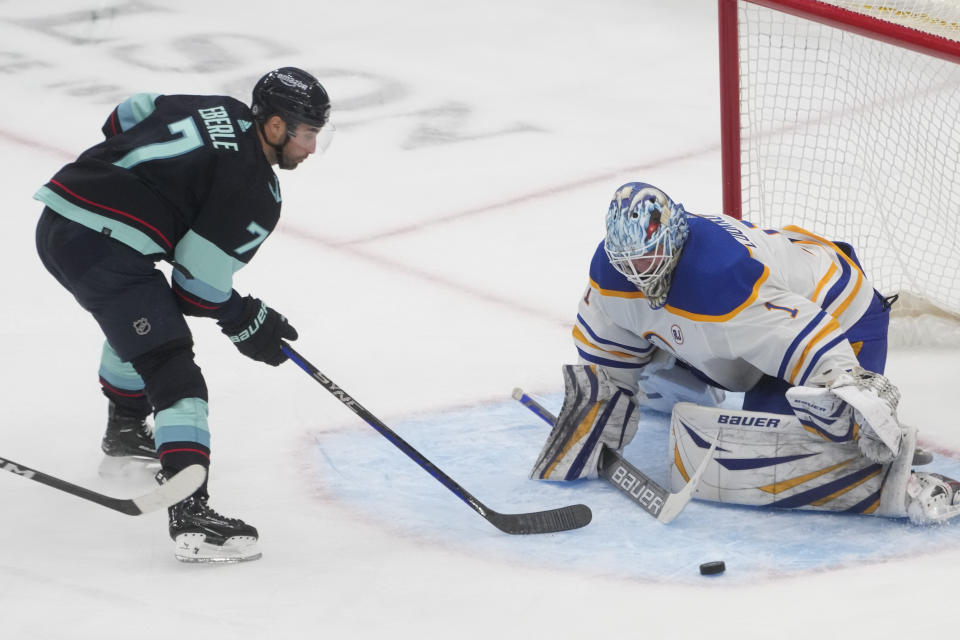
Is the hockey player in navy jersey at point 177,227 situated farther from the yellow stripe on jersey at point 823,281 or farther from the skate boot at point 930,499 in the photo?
the skate boot at point 930,499

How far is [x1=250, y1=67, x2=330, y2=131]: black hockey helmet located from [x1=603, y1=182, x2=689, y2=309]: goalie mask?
0.65 metres

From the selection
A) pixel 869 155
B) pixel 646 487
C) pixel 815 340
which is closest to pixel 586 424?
pixel 646 487

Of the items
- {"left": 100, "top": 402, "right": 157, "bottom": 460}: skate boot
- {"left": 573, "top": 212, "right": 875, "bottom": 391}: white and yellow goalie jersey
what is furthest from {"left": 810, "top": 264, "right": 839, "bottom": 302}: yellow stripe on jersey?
{"left": 100, "top": 402, "right": 157, "bottom": 460}: skate boot

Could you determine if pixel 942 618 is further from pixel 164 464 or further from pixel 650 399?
pixel 164 464

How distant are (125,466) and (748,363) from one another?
1.49 m

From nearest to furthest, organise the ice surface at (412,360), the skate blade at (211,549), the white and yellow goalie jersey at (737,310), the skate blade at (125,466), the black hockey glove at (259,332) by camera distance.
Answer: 1. the ice surface at (412,360)
2. the skate blade at (211,549)
3. the white and yellow goalie jersey at (737,310)
4. the black hockey glove at (259,332)
5. the skate blade at (125,466)

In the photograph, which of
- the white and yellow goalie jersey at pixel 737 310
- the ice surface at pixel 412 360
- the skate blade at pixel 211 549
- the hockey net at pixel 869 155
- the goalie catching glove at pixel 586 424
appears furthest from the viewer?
the hockey net at pixel 869 155

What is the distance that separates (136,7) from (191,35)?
61cm

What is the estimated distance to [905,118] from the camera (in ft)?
13.7

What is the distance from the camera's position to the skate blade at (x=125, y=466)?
3355mm

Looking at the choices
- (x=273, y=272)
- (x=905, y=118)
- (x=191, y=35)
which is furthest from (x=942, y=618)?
(x=191, y=35)

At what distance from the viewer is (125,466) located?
338cm

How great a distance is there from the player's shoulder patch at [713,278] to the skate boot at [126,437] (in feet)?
4.28

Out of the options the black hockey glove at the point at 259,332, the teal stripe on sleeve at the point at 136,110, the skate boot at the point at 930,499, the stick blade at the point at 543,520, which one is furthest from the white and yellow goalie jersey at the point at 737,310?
the teal stripe on sleeve at the point at 136,110
